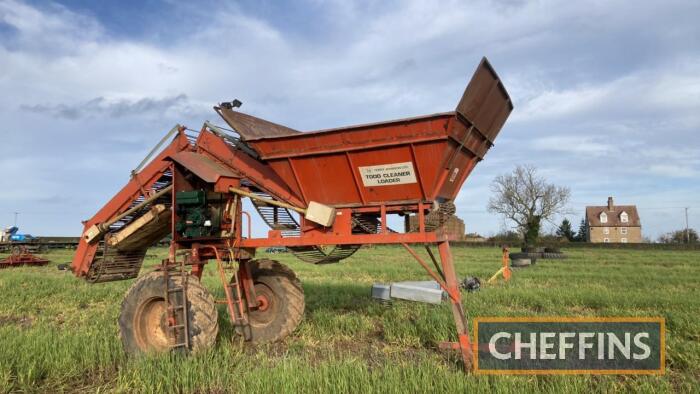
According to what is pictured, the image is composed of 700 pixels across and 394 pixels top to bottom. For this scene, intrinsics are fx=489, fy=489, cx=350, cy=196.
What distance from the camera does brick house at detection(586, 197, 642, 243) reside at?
280 ft

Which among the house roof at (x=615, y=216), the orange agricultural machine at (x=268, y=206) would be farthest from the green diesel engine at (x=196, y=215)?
the house roof at (x=615, y=216)

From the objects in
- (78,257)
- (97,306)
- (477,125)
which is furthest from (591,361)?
(97,306)

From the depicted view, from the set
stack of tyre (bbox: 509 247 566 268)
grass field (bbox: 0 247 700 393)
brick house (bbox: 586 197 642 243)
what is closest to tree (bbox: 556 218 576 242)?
brick house (bbox: 586 197 642 243)

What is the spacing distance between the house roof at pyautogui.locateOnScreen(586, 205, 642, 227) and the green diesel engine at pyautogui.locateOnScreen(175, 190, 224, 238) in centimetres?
9184

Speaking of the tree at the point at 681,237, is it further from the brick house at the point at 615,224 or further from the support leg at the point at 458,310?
the support leg at the point at 458,310

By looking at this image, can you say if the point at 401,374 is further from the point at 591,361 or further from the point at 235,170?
the point at 235,170

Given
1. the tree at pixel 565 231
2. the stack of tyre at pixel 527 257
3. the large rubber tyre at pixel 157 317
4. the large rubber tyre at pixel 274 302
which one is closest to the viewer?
the large rubber tyre at pixel 157 317

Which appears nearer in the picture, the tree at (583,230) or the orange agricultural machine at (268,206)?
the orange agricultural machine at (268,206)

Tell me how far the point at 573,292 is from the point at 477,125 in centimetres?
673

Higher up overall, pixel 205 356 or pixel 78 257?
pixel 78 257

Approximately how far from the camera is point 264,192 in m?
7.51

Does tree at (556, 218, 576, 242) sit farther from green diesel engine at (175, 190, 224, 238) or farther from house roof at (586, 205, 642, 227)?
green diesel engine at (175, 190, 224, 238)

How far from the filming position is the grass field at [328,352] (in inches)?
179

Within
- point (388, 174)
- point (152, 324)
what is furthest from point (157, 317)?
point (388, 174)
